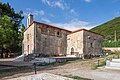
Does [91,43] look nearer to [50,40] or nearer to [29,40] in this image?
[50,40]

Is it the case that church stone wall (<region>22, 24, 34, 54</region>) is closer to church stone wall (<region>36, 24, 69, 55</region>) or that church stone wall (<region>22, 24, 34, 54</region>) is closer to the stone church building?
the stone church building

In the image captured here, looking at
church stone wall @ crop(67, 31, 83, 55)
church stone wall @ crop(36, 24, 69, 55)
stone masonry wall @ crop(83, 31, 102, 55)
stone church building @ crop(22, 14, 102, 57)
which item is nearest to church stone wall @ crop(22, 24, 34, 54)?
stone church building @ crop(22, 14, 102, 57)

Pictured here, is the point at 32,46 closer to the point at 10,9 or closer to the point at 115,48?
the point at 10,9

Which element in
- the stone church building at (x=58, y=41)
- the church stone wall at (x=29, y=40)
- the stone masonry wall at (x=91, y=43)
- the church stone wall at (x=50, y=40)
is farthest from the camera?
the church stone wall at (x=29, y=40)

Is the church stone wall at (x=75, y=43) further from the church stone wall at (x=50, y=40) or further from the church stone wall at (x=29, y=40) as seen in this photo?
the church stone wall at (x=29, y=40)

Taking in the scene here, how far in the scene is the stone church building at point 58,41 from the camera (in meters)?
29.8

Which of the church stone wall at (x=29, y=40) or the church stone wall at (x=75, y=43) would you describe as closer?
the church stone wall at (x=75, y=43)

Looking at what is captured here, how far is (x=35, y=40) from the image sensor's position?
30.2 metres

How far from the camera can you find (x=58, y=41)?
3322 centimetres

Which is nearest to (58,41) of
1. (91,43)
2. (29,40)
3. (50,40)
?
(50,40)

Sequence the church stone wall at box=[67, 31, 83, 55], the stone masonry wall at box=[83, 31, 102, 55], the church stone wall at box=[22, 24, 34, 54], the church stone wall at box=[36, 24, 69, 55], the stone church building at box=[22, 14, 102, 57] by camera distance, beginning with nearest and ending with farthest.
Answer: the church stone wall at box=[67, 31, 83, 55] → the stone masonry wall at box=[83, 31, 102, 55] → the stone church building at box=[22, 14, 102, 57] → the church stone wall at box=[36, 24, 69, 55] → the church stone wall at box=[22, 24, 34, 54]

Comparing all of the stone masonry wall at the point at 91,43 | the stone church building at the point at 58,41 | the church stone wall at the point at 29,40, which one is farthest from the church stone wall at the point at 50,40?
the stone masonry wall at the point at 91,43

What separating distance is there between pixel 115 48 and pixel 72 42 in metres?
13.8

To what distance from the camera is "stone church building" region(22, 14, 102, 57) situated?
29759 millimetres
